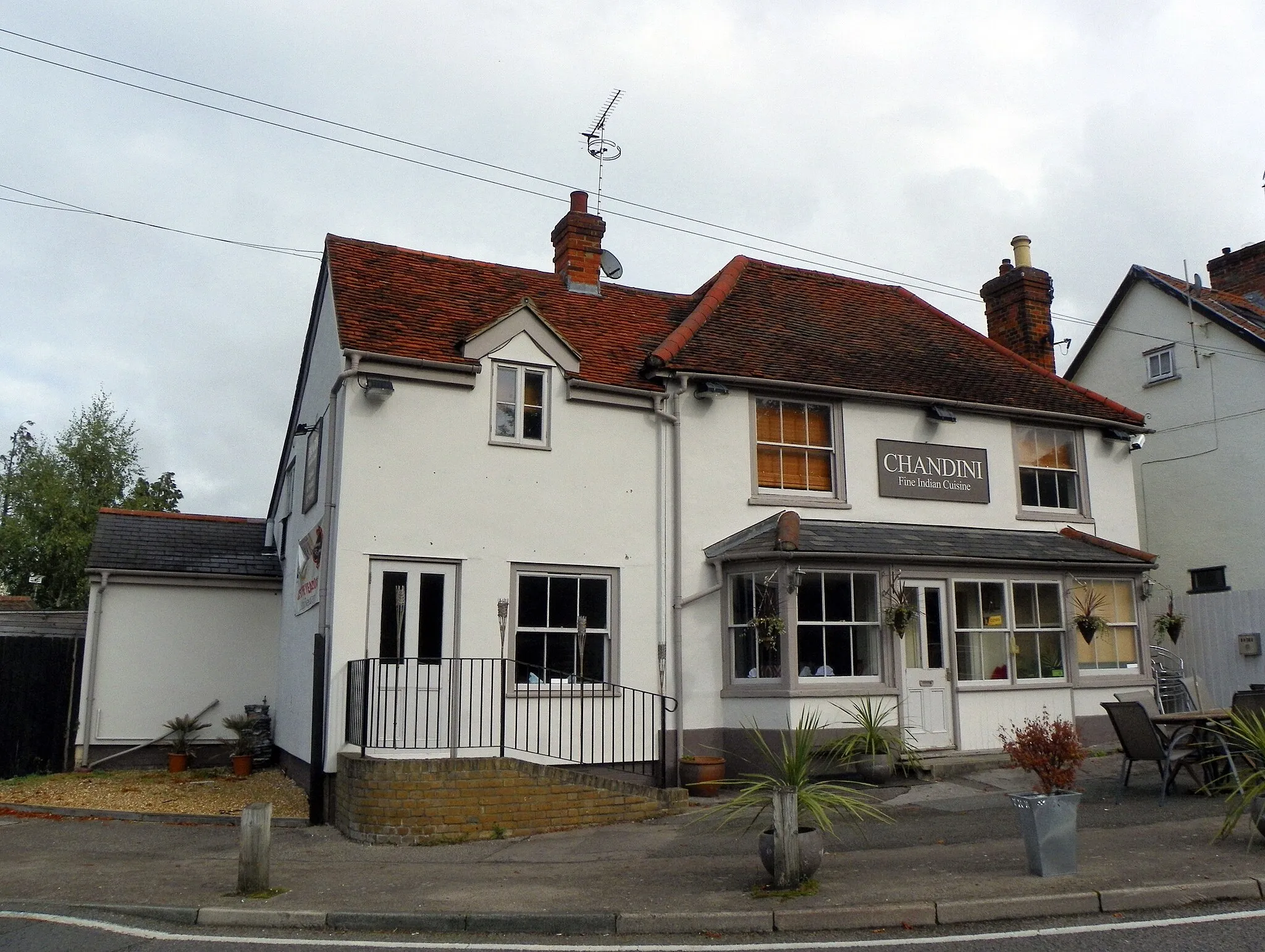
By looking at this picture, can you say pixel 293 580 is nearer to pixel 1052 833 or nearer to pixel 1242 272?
pixel 1052 833

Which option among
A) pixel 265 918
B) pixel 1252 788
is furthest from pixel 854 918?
pixel 265 918

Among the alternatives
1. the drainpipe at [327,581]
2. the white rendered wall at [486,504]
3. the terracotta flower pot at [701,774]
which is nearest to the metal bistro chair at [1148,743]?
the terracotta flower pot at [701,774]

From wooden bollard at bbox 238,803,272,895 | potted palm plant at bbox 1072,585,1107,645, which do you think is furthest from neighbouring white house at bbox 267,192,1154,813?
wooden bollard at bbox 238,803,272,895

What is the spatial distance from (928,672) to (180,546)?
12309 mm

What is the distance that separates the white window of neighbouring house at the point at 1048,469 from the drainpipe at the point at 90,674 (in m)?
14.5

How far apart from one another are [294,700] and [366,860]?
5.50m

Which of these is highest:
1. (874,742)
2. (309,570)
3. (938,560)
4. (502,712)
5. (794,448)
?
(794,448)

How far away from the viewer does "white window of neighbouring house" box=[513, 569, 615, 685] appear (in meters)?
13.2

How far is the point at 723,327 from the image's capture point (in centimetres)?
1602

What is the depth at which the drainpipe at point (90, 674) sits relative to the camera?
52.9ft

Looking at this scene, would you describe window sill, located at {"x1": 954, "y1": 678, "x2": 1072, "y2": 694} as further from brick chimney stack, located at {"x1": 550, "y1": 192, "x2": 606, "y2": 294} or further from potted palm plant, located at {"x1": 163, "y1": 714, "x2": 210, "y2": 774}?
potted palm plant, located at {"x1": 163, "y1": 714, "x2": 210, "y2": 774}

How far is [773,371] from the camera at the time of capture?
15164 millimetres

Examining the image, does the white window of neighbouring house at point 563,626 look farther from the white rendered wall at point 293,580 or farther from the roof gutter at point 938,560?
the white rendered wall at point 293,580

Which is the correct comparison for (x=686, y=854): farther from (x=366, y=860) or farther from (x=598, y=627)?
(x=598, y=627)
